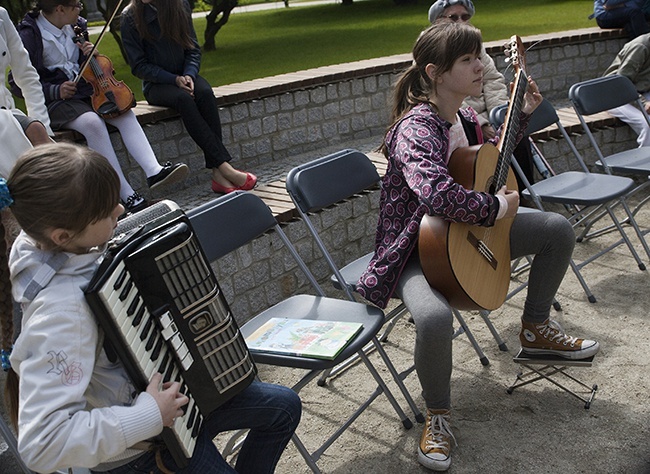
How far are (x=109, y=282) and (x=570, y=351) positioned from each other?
228 centimetres

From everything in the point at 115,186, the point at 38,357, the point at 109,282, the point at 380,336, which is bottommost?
the point at 380,336

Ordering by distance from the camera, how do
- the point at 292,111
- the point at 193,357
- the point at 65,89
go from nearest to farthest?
the point at 193,357, the point at 65,89, the point at 292,111

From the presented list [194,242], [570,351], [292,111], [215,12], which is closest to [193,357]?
[194,242]

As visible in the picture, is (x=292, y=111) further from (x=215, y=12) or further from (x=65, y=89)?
(x=215, y=12)

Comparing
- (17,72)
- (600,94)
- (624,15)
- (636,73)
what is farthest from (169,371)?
(624,15)

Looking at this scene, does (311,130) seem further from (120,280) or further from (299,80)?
(120,280)

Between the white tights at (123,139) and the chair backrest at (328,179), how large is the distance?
1442 millimetres

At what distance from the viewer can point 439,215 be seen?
116 inches

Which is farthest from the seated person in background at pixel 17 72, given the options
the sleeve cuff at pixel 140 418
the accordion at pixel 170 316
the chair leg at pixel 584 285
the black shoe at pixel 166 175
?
the chair leg at pixel 584 285

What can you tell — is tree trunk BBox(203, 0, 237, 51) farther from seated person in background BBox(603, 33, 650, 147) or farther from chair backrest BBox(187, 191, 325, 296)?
chair backrest BBox(187, 191, 325, 296)

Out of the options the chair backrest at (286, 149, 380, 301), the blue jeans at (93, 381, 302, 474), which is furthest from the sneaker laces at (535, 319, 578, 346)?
the blue jeans at (93, 381, 302, 474)

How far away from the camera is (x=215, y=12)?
36.7 ft

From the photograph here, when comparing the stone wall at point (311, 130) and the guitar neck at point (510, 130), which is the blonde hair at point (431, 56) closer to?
the guitar neck at point (510, 130)

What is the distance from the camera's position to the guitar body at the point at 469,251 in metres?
2.94
